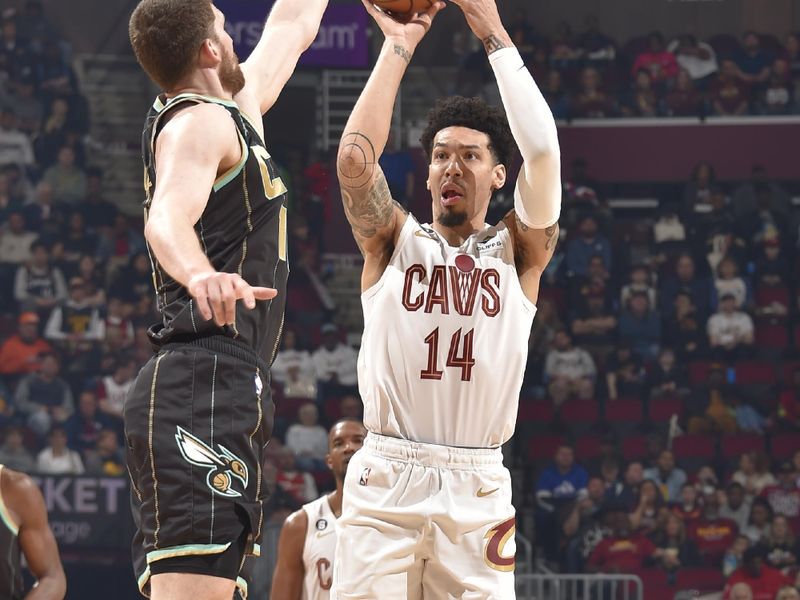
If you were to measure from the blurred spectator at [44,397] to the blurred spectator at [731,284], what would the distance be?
22.0 ft

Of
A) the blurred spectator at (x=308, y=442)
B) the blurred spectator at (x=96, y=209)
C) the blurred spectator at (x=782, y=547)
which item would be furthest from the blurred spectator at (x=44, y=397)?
the blurred spectator at (x=782, y=547)

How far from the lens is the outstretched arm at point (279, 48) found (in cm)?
405

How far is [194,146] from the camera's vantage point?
304cm

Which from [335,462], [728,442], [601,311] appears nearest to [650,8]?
[601,311]

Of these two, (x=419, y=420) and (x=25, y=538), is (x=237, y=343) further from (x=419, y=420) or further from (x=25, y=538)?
(x=25, y=538)

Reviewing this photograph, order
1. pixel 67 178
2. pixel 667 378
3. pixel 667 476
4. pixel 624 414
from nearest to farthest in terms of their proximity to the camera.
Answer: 1. pixel 667 476
2. pixel 624 414
3. pixel 667 378
4. pixel 67 178

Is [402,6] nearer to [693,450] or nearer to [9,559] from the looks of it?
[9,559]

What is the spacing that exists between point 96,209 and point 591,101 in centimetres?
583

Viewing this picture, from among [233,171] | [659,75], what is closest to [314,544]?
[233,171]

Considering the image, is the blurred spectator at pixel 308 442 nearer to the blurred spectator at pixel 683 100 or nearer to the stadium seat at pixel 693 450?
the stadium seat at pixel 693 450

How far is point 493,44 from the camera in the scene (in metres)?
4.31

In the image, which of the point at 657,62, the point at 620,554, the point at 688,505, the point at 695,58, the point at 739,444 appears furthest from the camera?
the point at 695,58

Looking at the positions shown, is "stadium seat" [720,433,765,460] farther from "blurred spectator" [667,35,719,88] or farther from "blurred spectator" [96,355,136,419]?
"blurred spectator" [96,355,136,419]

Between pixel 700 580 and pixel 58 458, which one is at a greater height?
pixel 58 458
